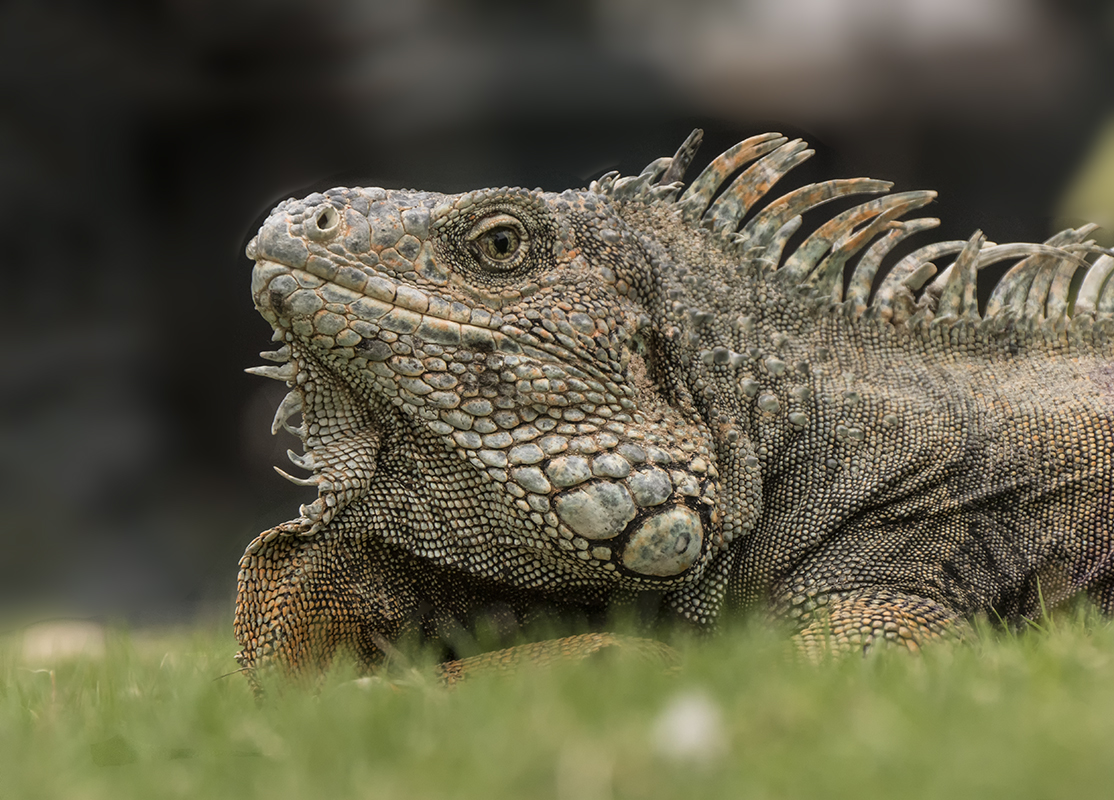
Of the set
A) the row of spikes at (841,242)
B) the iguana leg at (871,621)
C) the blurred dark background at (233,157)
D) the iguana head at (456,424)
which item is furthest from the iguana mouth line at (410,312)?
the blurred dark background at (233,157)

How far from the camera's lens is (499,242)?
3.42 meters

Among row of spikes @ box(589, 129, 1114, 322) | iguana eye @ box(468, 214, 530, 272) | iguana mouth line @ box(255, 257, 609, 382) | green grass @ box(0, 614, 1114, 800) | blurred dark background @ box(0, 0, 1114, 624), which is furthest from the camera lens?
blurred dark background @ box(0, 0, 1114, 624)

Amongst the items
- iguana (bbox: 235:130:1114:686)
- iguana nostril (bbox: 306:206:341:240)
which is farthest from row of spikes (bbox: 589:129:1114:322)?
iguana nostril (bbox: 306:206:341:240)

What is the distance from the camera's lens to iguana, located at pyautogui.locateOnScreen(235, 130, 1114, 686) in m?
3.18

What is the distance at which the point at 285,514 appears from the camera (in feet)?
32.8

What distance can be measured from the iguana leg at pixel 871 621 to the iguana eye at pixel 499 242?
1.63 m

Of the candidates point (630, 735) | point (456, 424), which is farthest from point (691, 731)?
point (456, 424)

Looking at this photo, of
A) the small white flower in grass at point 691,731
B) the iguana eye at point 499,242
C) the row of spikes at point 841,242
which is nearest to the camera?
the small white flower in grass at point 691,731

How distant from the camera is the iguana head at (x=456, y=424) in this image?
123 inches

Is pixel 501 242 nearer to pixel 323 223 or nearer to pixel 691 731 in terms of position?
pixel 323 223

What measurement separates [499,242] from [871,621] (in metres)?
1.86

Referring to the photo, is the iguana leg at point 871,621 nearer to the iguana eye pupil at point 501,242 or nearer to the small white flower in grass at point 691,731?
the small white flower in grass at point 691,731

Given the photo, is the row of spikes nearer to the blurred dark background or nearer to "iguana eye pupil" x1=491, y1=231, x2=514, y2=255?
"iguana eye pupil" x1=491, y1=231, x2=514, y2=255

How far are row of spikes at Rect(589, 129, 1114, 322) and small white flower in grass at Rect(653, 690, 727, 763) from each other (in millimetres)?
2410
